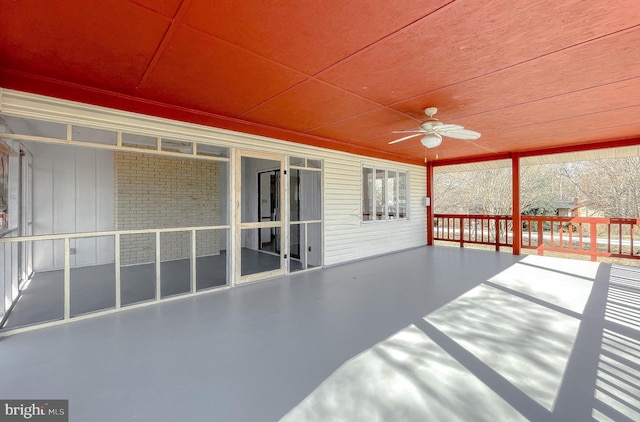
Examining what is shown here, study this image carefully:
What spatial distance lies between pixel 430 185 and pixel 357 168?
3.47 m

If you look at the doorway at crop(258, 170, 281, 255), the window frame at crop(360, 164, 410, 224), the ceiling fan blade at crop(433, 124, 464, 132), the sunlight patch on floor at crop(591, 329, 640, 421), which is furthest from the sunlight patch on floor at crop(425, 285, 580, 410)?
the doorway at crop(258, 170, 281, 255)

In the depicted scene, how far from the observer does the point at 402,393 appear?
6.61 feet

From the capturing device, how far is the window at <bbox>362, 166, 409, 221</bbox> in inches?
277

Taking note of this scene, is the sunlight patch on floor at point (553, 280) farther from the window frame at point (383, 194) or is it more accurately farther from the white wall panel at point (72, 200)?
the white wall panel at point (72, 200)

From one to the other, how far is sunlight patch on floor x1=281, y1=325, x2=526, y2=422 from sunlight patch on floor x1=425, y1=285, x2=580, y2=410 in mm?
359

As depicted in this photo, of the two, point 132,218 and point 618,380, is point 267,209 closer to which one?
point 132,218

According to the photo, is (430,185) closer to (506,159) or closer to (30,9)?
(506,159)

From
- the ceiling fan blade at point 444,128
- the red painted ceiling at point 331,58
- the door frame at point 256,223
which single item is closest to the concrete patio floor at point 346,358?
the door frame at point 256,223

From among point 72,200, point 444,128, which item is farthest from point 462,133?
point 72,200

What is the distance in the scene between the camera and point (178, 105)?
3.88 metres

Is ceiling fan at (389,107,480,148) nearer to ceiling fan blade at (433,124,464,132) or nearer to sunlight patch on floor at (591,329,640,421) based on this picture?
ceiling fan blade at (433,124,464,132)

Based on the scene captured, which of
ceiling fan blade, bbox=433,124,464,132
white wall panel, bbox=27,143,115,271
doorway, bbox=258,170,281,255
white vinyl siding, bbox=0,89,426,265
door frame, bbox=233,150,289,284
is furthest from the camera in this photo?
doorway, bbox=258,170,281,255
